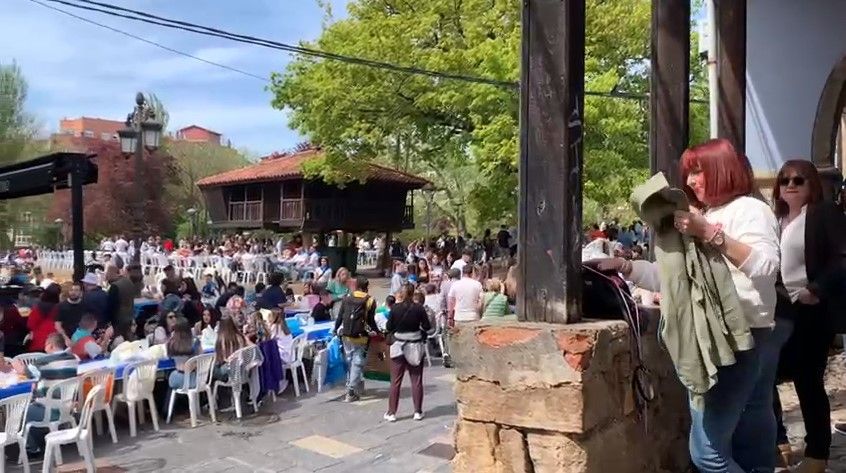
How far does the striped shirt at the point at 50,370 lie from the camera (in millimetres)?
6926

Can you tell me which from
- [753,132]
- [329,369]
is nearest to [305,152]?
[329,369]

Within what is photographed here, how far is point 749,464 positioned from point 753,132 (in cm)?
599

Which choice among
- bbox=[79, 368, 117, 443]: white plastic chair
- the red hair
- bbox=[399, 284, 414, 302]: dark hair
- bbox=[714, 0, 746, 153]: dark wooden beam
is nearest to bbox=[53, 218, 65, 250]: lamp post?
bbox=[79, 368, 117, 443]: white plastic chair

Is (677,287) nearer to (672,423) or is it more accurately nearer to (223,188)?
(672,423)

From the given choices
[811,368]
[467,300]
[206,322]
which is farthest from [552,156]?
[206,322]

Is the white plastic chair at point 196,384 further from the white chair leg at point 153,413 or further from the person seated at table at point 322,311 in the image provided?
the person seated at table at point 322,311

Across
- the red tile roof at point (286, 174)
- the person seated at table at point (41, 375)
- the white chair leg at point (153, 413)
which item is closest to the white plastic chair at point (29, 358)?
the person seated at table at point (41, 375)

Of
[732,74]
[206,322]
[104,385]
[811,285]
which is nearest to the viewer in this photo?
[811,285]

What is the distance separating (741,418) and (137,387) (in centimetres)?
661

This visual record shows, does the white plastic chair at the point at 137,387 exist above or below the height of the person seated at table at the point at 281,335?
below

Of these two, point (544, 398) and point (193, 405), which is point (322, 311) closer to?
point (193, 405)

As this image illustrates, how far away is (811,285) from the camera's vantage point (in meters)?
3.32

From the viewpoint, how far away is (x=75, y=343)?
8742mm

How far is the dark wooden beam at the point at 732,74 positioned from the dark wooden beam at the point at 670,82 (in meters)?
0.82
